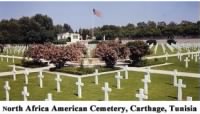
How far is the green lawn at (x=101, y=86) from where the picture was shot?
927 centimetres

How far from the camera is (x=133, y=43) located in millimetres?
16141

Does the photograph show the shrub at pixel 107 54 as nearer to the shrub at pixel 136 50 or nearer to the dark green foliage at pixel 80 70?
the dark green foliage at pixel 80 70

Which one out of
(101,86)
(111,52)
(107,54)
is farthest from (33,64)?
(101,86)

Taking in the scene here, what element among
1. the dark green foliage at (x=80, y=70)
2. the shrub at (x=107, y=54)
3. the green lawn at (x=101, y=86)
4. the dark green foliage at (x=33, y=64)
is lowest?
the green lawn at (x=101, y=86)

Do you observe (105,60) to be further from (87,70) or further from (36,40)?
(36,40)

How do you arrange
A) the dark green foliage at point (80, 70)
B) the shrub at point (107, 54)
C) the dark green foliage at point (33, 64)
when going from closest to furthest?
the dark green foliage at point (80, 70)
the shrub at point (107, 54)
the dark green foliage at point (33, 64)

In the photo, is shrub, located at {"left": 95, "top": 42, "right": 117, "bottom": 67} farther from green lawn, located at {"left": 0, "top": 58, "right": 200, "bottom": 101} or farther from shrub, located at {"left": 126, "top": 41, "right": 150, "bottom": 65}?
green lawn, located at {"left": 0, "top": 58, "right": 200, "bottom": 101}

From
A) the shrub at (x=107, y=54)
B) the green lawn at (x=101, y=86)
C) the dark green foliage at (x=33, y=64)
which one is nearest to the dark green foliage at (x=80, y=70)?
the shrub at (x=107, y=54)

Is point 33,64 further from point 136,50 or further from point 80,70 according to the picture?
point 136,50

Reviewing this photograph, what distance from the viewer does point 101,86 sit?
10.6m

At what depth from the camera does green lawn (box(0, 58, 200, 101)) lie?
9.27 meters

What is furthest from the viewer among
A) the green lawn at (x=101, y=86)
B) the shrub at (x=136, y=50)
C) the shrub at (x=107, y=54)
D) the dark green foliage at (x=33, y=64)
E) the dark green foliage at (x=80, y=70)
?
the shrub at (x=136, y=50)

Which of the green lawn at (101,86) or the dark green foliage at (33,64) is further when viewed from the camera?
the dark green foliage at (33,64)

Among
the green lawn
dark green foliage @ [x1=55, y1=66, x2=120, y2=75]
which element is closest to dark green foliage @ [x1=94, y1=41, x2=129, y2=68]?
dark green foliage @ [x1=55, y1=66, x2=120, y2=75]
